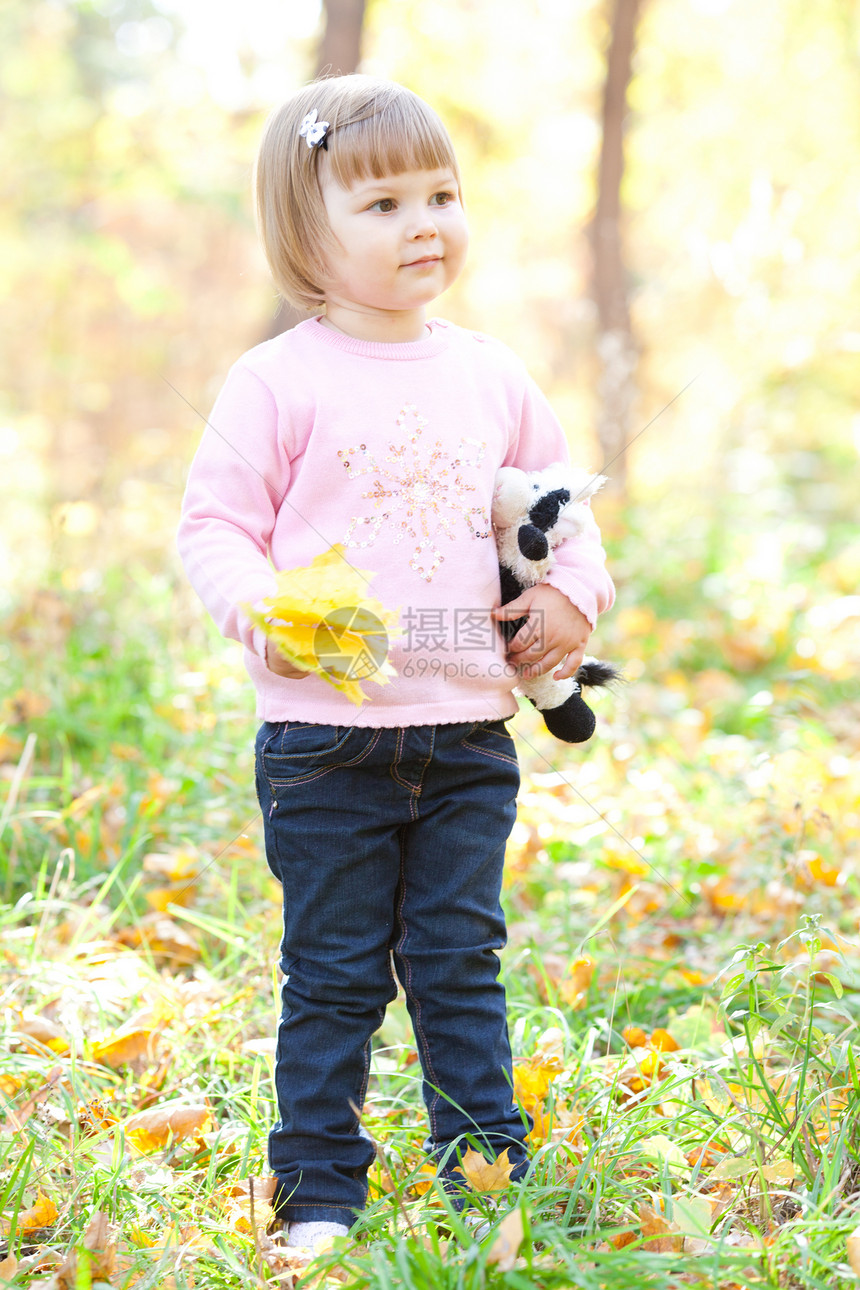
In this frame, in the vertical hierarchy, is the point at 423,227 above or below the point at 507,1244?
above

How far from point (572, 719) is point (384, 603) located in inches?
17.0

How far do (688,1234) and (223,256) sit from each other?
1289 centimetres

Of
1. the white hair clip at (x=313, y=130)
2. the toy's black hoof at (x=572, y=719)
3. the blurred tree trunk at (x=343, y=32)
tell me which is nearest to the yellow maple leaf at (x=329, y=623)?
the toy's black hoof at (x=572, y=719)

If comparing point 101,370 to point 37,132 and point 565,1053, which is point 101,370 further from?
point 565,1053

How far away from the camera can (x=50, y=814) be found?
2.42m

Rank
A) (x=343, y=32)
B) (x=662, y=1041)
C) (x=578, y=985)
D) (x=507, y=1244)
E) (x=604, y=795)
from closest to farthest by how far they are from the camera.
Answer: (x=507, y=1244) < (x=662, y=1041) < (x=578, y=985) < (x=604, y=795) < (x=343, y=32)

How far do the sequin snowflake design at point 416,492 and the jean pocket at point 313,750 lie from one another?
0.25 m

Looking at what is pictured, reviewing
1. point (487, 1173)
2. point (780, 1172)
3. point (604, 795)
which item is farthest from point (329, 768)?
point (604, 795)

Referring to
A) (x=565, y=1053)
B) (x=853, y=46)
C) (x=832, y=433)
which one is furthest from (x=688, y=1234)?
(x=832, y=433)

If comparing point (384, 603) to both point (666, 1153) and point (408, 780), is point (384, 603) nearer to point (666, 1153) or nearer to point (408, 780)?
point (408, 780)

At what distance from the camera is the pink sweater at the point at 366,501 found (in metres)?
1.51

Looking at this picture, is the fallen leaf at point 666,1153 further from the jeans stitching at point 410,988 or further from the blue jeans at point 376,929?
the jeans stitching at point 410,988

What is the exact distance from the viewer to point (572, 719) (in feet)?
5.82

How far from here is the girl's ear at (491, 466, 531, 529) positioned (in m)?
1.62
